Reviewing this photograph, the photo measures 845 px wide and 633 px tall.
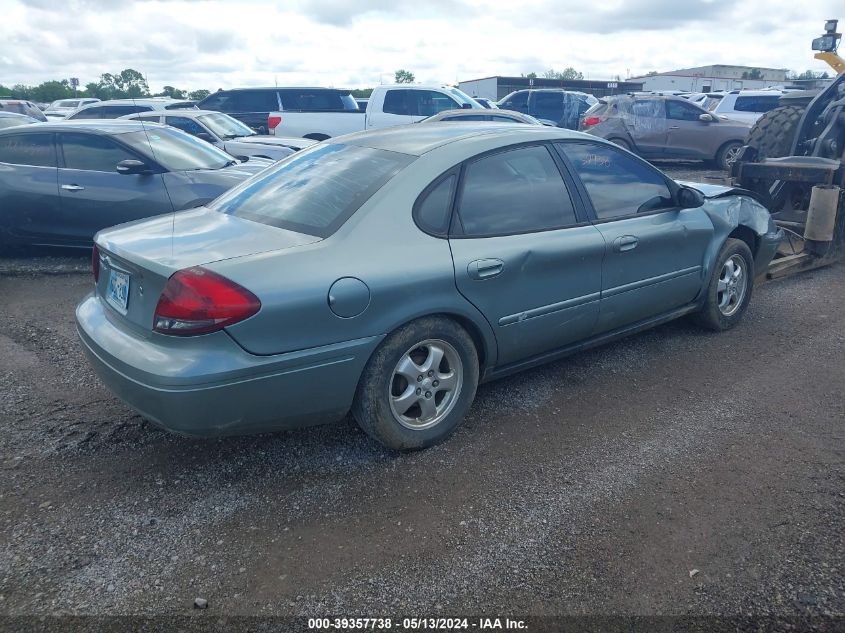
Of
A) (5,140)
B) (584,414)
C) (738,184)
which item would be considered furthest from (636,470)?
(5,140)

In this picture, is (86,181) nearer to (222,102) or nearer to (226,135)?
(226,135)

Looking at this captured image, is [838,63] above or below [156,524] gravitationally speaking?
above

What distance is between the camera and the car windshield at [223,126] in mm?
11422

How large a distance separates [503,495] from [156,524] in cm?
149

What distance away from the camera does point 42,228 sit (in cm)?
→ 681

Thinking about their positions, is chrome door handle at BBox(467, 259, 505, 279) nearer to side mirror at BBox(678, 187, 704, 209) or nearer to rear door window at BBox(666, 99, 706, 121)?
side mirror at BBox(678, 187, 704, 209)

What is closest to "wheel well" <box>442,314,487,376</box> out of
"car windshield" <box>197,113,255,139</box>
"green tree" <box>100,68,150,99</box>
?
"car windshield" <box>197,113,255,139</box>

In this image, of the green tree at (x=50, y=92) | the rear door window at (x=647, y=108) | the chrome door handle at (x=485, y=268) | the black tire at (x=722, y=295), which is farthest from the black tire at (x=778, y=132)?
the green tree at (x=50, y=92)

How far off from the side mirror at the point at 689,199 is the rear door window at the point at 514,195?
38.6 inches

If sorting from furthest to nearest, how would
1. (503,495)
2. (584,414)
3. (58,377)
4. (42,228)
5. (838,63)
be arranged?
(838,63) < (42,228) < (58,377) < (584,414) < (503,495)

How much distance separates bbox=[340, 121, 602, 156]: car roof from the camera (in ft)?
12.0

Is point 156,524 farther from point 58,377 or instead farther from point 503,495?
point 58,377

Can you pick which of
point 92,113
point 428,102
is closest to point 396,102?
point 428,102

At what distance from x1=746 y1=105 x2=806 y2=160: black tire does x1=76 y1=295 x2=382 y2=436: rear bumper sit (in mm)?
6868
